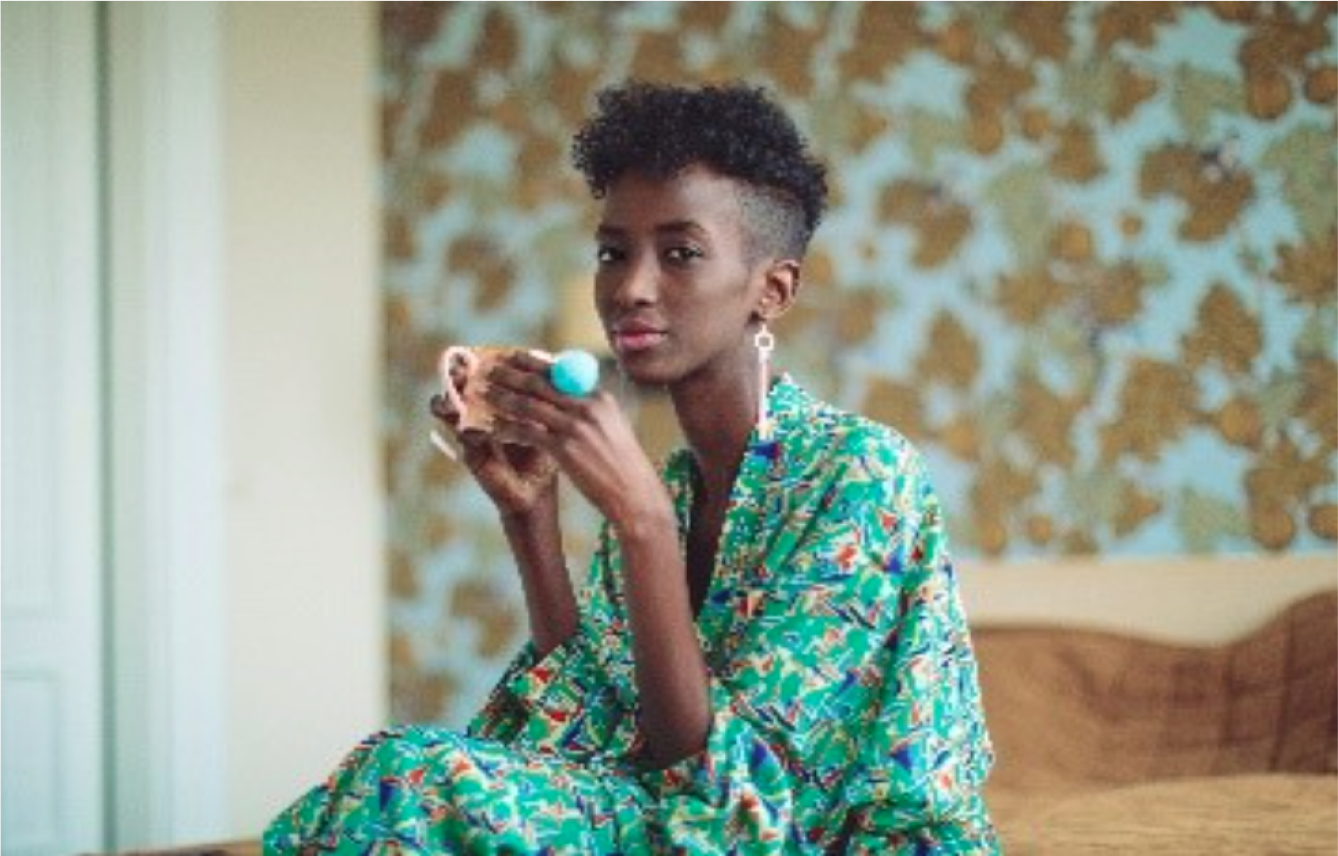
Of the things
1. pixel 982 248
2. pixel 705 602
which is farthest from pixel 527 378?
pixel 982 248

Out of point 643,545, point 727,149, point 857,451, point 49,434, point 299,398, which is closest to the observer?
point 643,545

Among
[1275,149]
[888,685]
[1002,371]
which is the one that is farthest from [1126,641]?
[888,685]

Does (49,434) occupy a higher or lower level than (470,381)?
higher

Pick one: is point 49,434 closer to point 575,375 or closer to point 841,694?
point 575,375

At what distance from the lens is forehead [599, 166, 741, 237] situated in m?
1.40

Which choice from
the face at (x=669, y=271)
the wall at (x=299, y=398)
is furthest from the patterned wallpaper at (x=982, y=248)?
the face at (x=669, y=271)

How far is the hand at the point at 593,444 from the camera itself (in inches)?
47.3

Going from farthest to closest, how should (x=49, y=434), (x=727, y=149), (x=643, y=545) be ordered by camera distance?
(x=49, y=434) → (x=727, y=149) → (x=643, y=545)

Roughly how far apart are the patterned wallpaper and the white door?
0.78 meters

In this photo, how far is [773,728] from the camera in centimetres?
120

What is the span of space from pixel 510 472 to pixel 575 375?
29 centimetres

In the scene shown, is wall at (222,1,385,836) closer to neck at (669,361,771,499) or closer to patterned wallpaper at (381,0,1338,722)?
patterned wallpaper at (381,0,1338,722)

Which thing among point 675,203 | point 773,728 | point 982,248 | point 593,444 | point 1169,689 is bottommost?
point 1169,689

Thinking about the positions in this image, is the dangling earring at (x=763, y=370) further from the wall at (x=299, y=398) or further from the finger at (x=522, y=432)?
the wall at (x=299, y=398)
